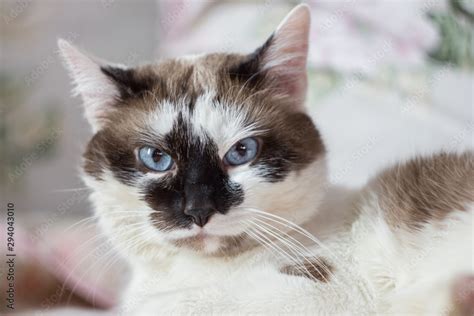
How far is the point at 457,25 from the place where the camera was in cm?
208

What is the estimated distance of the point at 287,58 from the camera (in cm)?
118

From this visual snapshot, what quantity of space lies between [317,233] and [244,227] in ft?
0.65

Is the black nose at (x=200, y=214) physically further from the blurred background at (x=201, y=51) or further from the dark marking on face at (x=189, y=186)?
the blurred background at (x=201, y=51)

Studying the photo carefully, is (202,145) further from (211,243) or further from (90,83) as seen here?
(90,83)

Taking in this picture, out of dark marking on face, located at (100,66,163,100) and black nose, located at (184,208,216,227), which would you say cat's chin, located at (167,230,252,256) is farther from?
dark marking on face, located at (100,66,163,100)

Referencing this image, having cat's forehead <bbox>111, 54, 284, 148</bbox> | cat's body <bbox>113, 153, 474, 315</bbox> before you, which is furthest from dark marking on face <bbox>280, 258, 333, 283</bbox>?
cat's forehead <bbox>111, 54, 284, 148</bbox>

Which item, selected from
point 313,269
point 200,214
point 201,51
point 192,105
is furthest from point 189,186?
point 201,51

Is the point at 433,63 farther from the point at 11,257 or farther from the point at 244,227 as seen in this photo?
the point at 11,257

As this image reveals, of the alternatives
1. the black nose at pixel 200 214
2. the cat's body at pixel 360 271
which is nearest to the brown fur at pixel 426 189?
the cat's body at pixel 360 271

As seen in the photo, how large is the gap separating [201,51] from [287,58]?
41.5 inches

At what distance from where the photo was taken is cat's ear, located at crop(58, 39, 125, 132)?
1162 millimetres

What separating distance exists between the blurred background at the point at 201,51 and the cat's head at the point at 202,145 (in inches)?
11.1

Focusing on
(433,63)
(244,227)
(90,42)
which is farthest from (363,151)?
(90,42)

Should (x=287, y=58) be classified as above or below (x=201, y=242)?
above
